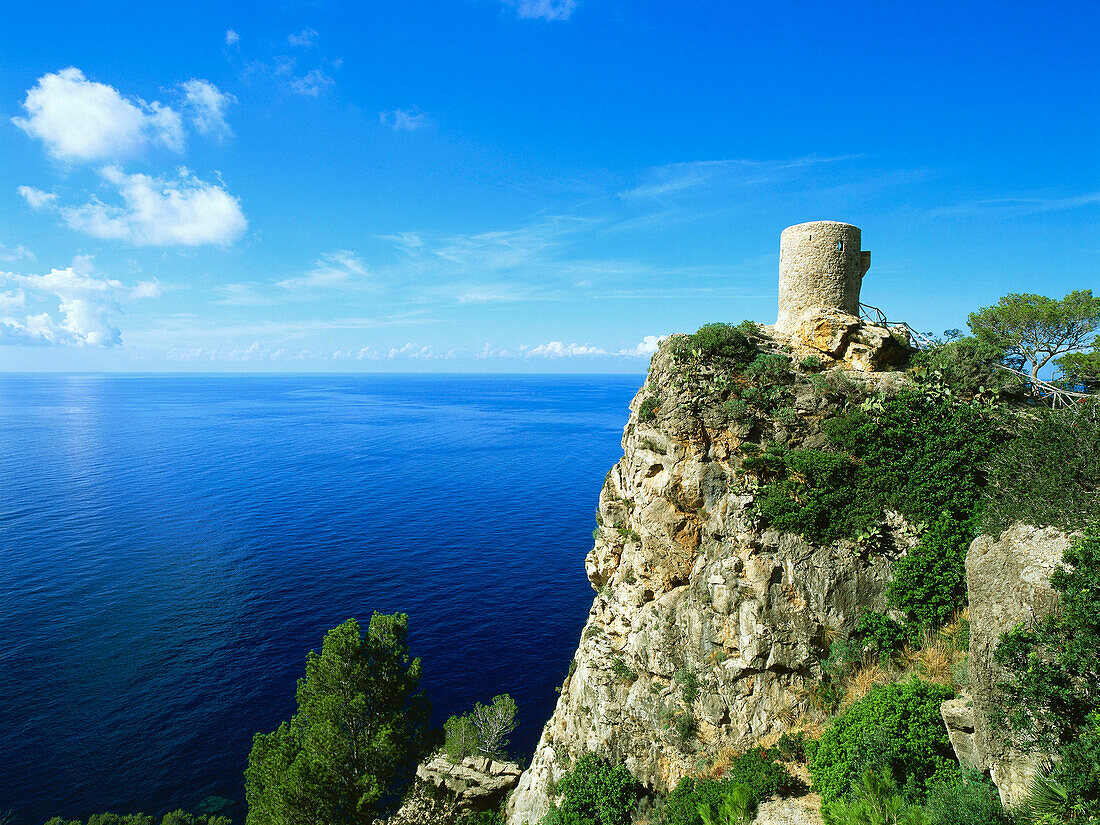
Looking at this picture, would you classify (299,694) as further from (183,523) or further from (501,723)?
(183,523)

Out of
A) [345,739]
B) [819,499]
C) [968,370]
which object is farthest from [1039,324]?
[345,739]

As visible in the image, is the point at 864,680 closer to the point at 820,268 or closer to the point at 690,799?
the point at 690,799

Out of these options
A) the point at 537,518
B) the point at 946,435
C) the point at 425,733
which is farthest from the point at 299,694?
the point at 537,518

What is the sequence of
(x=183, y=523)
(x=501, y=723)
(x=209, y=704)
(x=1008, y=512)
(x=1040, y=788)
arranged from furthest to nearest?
(x=183, y=523) → (x=209, y=704) → (x=501, y=723) → (x=1008, y=512) → (x=1040, y=788)

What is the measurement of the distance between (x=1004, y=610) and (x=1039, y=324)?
20551 mm

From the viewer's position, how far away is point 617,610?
24.2 meters

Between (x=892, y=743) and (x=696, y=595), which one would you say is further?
(x=696, y=595)

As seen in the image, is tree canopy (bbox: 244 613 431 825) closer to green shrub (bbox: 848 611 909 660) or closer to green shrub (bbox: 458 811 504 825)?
green shrub (bbox: 458 811 504 825)

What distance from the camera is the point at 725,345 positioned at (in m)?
23.3

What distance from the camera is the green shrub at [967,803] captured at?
433 inches

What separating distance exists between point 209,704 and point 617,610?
35.8 metres

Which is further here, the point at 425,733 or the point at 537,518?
the point at 537,518

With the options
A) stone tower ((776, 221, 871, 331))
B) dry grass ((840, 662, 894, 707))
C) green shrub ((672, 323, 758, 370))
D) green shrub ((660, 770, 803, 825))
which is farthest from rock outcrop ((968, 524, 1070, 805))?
stone tower ((776, 221, 871, 331))

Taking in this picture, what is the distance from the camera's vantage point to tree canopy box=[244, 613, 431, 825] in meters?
22.6
